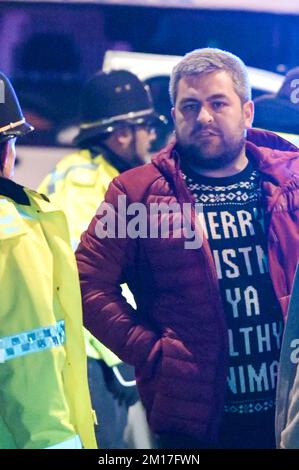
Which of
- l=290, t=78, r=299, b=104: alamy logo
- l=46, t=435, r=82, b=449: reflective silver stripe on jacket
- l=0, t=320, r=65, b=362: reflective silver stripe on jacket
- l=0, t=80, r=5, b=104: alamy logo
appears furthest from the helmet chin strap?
l=46, t=435, r=82, b=449: reflective silver stripe on jacket

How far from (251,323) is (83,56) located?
3.51 feet

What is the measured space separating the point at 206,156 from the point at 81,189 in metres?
0.43

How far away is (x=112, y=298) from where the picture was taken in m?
2.95

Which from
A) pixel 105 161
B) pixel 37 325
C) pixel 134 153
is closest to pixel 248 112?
pixel 134 153

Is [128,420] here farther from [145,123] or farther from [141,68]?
[141,68]

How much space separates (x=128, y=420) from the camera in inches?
120

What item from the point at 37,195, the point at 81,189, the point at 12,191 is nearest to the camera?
the point at 12,191

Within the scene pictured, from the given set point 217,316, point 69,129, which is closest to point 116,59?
point 69,129

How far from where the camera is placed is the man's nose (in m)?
3.01

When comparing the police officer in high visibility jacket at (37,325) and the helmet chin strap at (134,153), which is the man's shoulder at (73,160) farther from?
the police officer in high visibility jacket at (37,325)
